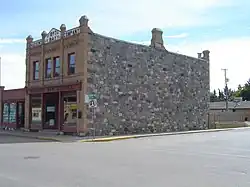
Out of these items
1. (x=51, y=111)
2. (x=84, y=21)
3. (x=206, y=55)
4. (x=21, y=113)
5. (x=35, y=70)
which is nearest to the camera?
(x=84, y=21)

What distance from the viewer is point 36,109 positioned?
3469 centimetres

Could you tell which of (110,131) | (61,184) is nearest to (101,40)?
(110,131)

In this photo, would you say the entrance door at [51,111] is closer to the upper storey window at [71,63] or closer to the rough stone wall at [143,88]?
the upper storey window at [71,63]

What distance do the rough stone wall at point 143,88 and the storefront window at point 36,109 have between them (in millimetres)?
7227

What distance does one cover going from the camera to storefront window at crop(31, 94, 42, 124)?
34188 millimetres

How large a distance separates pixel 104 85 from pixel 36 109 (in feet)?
26.7

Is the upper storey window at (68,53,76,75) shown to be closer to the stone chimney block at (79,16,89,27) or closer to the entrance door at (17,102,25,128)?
the stone chimney block at (79,16,89,27)

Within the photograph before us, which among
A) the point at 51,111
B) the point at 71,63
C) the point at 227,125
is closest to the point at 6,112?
the point at 51,111

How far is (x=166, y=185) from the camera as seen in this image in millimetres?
9133

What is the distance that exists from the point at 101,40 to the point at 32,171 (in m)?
20.1

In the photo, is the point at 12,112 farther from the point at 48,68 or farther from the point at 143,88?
the point at 143,88

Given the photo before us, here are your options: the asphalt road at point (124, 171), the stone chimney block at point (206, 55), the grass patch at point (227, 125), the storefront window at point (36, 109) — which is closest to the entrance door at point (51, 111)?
the storefront window at point (36, 109)

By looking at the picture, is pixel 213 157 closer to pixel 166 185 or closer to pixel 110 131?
pixel 166 185

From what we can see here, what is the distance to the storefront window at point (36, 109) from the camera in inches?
1346
